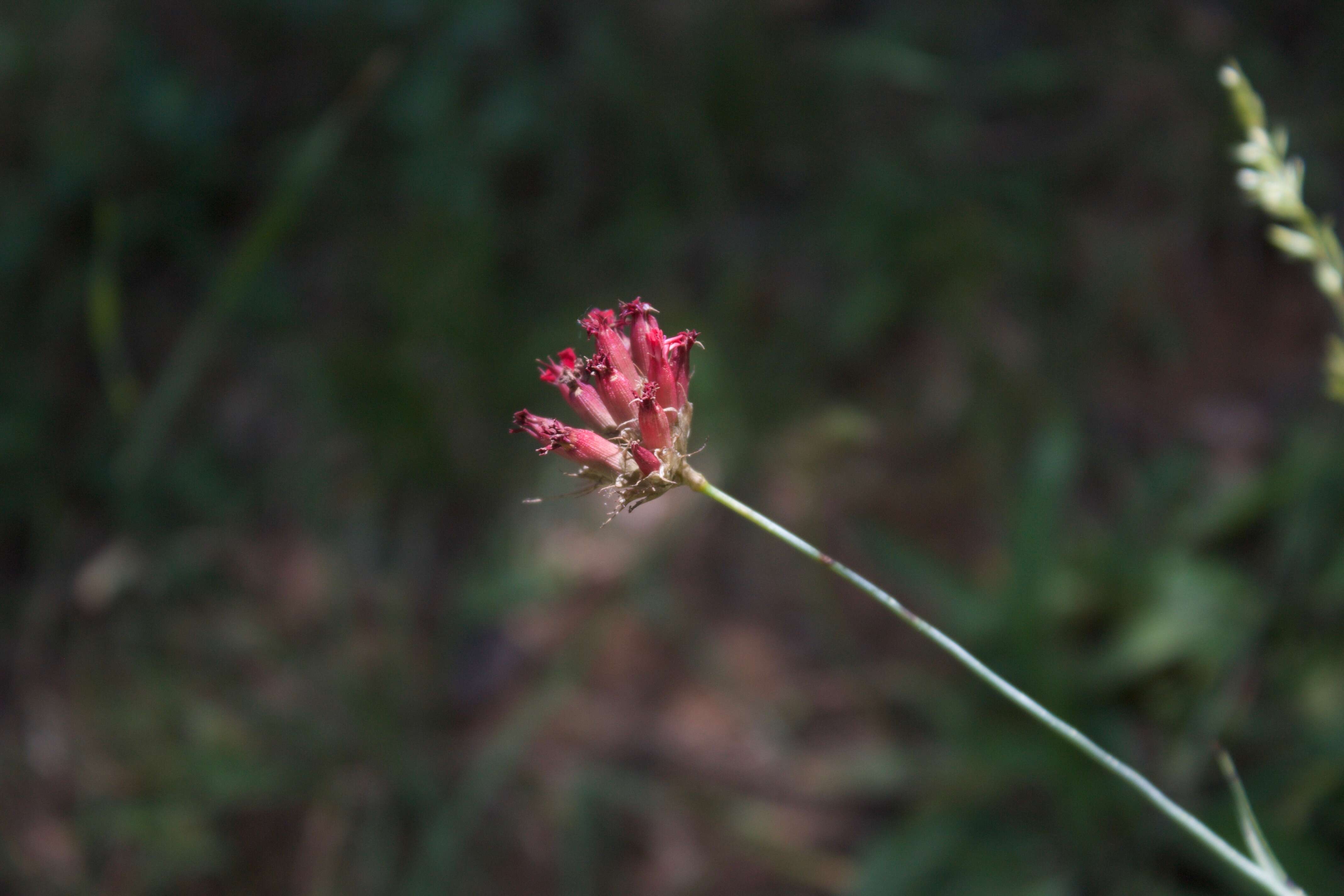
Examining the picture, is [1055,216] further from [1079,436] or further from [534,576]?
[534,576]

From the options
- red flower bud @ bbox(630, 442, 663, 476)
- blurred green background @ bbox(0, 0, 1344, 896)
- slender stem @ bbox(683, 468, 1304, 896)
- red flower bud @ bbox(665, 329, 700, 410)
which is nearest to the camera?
slender stem @ bbox(683, 468, 1304, 896)

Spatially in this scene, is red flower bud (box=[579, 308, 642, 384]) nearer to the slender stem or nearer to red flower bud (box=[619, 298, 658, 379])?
red flower bud (box=[619, 298, 658, 379])

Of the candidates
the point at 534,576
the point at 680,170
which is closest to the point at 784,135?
the point at 680,170

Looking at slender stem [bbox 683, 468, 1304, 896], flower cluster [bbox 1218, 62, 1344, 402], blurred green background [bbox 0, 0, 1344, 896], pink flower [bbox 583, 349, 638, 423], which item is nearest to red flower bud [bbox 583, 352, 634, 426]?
pink flower [bbox 583, 349, 638, 423]

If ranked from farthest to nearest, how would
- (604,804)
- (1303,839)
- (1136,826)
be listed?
(604,804) < (1136,826) < (1303,839)

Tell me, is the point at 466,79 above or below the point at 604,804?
above
